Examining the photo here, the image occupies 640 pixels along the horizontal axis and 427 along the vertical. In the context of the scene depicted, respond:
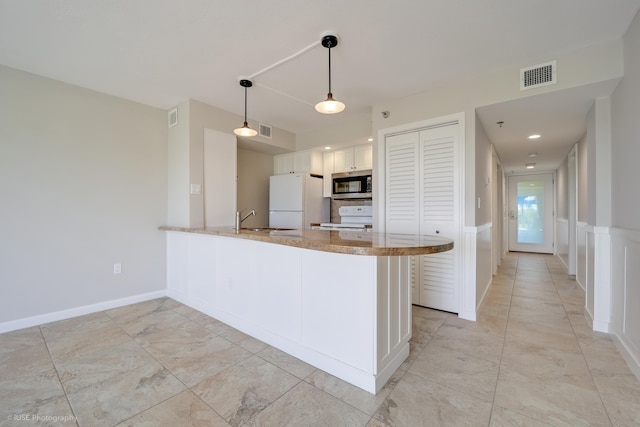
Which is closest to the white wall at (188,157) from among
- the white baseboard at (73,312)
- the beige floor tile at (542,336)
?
the white baseboard at (73,312)

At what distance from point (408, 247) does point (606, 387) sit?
1.63 meters

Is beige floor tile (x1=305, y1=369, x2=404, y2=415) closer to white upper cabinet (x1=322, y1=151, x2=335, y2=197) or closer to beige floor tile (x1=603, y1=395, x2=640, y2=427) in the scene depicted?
beige floor tile (x1=603, y1=395, x2=640, y2=427)

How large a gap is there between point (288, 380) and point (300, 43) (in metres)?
2.53

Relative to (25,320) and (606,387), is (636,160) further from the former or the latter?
(25,320)

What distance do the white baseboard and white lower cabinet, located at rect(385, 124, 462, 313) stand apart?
322cm

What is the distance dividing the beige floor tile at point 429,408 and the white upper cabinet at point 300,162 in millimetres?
3487

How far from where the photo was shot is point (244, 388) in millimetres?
1704

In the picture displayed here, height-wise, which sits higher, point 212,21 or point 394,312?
point 212,21

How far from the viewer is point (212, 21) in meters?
1.98

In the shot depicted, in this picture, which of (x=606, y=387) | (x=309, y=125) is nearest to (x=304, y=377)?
(x=606, y=387)

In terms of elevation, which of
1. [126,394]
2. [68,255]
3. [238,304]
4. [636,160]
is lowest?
[126,394]

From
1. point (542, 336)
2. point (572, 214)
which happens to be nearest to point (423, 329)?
point (542, 336)

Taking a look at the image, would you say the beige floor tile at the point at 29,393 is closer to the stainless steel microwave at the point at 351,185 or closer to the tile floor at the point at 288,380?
the tile floor at the point at 288,380

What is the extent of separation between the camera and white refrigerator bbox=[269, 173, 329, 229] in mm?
4406
